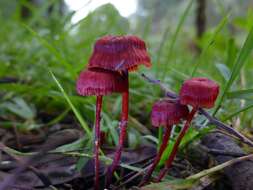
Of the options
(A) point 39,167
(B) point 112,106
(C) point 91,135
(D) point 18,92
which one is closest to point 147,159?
(C) point 91,135

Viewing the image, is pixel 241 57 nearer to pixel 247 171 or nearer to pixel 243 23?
pixel 247 171

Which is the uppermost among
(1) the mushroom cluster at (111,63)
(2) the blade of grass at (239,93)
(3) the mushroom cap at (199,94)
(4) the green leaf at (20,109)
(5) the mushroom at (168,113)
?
(1) the mushroom cluster at (111,63)

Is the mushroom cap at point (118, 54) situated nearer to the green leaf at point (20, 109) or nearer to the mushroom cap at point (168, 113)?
the mushroom cap at point (168, 113)

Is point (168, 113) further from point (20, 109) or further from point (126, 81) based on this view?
point (20, 109)

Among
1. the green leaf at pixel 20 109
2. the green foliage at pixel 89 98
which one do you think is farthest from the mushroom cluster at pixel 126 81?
the green leaf at pixel 20 109

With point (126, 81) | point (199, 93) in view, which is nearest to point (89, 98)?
point (126, 81)

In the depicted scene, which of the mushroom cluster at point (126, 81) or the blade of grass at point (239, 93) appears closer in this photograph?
the mushroom cluster at point (126, 81)

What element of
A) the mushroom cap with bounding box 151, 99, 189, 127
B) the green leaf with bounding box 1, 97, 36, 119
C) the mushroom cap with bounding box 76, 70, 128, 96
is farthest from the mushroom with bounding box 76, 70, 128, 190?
the green leaf with bounding box 1, 97, 36, 119

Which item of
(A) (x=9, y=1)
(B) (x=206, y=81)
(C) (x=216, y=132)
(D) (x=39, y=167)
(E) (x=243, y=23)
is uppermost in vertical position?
(A) (x=9, y=1)

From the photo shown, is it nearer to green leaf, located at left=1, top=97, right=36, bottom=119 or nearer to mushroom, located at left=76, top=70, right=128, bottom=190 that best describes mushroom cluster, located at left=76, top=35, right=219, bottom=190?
mushroom, located at left=76, top=70, right=128, bottom=190
